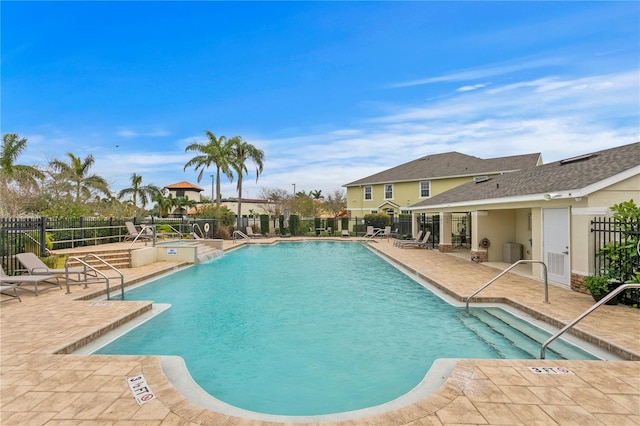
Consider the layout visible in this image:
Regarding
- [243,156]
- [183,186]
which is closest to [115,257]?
[243,156]

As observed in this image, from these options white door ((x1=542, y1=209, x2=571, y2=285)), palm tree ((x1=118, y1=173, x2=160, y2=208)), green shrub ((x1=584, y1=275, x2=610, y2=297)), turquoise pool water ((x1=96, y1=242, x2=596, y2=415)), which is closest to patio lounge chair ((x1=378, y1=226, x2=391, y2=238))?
turquoise pool water ((x1=96, y1=242, x2=596, y2=415))

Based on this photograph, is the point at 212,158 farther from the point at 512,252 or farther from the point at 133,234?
the point at 512,252

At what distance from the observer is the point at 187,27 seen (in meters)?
15.3

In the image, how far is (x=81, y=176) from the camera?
29.9 meters

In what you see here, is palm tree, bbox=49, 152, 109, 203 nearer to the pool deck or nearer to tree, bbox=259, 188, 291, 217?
tree, bbox=259, 188, 291, 217

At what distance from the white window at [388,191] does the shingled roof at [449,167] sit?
0.60 meters

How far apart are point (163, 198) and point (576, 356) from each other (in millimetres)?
48378

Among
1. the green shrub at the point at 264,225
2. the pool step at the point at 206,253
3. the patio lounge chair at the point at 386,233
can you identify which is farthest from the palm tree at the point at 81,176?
the patio lounge chair at the point at 386,233

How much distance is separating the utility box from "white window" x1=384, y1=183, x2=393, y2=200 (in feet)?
72.3

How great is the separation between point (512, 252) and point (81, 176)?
32.8 meters

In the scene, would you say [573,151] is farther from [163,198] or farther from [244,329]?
[163,198]

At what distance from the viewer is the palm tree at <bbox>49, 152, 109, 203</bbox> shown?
27.1m

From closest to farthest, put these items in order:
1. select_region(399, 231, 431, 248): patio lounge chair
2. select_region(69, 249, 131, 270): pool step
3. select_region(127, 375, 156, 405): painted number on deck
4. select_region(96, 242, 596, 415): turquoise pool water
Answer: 1. select_region(127, 375, 156, 405): painted number on deck
2. select_region(96, 242, 596, 415): turquoise pool water
3. select_region(69, 249, 131, 270): pool step
4. select_region(399, 231, 431, 248): patio lounge chair

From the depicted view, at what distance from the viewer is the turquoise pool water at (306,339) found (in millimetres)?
4398
